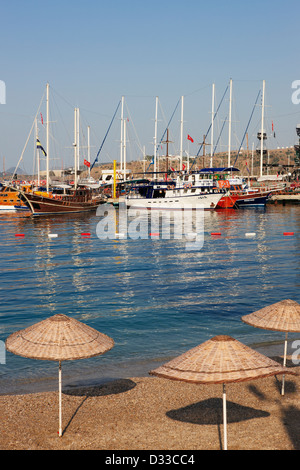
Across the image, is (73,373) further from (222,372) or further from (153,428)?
(222,372)

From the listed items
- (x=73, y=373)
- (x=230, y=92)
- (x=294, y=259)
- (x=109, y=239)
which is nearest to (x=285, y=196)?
(x=230, y=92)

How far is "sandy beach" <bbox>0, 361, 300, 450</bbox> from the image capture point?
1098 cm

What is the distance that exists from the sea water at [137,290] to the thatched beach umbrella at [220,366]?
652cm

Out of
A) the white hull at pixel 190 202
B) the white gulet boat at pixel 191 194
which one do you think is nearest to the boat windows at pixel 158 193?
the white gulet boat at pixel 191 194

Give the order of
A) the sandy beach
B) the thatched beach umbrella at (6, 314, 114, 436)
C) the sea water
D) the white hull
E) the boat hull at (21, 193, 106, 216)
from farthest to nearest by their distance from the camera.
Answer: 1. the white hull
2. the boat hull at (21, 193, 106, 216)
3. the sea water
4. the sandy beach
5. the thatched beach umbrella at (6, 314, 114, 436)

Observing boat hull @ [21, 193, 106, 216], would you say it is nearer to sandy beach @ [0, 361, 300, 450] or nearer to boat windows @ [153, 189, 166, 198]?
boat windows @ [153, 189, 166, 198]

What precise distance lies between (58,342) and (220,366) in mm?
3501

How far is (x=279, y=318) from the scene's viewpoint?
43.0ft

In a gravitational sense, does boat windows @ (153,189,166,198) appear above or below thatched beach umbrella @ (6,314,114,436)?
above

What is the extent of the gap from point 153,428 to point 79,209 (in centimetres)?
7604

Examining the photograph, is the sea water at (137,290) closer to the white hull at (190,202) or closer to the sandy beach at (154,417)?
the sandy beach at (154,417)

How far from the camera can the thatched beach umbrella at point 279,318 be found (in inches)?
505

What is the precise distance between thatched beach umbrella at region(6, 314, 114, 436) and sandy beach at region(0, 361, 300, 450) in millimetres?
875

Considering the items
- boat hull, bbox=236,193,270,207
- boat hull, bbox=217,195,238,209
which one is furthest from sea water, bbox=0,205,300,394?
boat hull, bbox=236,193,270,207
